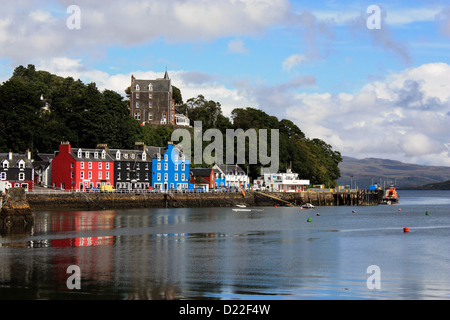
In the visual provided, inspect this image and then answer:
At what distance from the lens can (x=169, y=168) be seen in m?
105

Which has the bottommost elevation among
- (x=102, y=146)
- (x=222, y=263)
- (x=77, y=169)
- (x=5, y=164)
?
(x=222, y=263)

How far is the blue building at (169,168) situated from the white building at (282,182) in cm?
2332

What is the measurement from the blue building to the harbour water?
46503mm

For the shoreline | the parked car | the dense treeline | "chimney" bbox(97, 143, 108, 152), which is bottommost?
the shoreline

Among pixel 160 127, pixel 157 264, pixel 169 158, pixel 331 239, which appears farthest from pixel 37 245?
pixel 160 127

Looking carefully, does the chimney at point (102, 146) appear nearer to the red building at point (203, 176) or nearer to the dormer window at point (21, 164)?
the dormer window at point (21, 164)

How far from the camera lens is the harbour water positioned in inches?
1007

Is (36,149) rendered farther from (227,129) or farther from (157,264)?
(157,264)

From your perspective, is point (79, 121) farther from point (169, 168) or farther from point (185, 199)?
point (185, 199)

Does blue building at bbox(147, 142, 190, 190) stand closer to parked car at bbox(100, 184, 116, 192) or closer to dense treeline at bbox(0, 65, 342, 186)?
dense treeline at bbox(0, 65, 342, 186)

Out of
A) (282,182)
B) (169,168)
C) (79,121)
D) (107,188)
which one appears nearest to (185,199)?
(169,168)

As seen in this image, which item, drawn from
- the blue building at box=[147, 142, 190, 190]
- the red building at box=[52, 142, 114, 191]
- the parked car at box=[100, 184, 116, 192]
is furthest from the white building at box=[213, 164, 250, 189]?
the parked car at box=[100, 184, 116, 192]

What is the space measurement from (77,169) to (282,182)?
49.7 metres

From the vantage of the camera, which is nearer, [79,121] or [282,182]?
[79,121]
